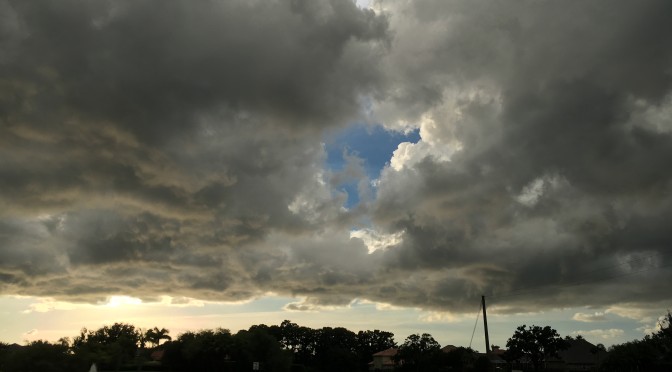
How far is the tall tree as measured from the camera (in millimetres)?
109812

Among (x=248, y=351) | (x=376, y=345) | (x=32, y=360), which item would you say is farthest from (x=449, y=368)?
(x=376, y=345)

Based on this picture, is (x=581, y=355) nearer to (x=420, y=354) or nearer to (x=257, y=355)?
A: (x=420, y=354)

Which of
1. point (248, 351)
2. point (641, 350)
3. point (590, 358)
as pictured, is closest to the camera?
point (641, 350)

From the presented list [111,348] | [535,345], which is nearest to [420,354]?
[535,345]

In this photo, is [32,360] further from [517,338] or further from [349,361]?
[517,338]

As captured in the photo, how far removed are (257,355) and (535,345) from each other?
6306 centimetres

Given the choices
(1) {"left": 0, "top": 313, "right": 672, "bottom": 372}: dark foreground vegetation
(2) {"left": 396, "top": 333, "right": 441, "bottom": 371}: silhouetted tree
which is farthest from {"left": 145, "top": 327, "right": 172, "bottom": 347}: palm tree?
(2) {"left": 396, "top": 333, "right": 441, "bottom": 371}: silhouetted tree

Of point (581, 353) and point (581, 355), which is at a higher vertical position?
point (581, 353)

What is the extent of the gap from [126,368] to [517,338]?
9355 centimetres

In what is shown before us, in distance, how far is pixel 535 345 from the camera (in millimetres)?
110062

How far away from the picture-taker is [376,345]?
18012cm

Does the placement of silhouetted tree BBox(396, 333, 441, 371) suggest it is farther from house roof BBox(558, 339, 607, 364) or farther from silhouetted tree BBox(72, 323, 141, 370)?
silhouetted tree BBox(72, 323, 141, 370)

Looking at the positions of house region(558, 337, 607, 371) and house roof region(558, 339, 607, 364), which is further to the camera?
house roof region(558, 339, 607, 364)

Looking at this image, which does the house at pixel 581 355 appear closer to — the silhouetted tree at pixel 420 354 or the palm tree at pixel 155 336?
the silhouetted tree at pixel 420 354
